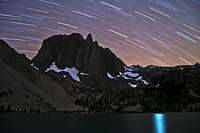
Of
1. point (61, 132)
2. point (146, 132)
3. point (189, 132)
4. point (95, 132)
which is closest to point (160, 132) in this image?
point (146, 132)

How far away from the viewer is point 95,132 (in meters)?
79.4

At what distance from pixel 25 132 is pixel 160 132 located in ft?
115

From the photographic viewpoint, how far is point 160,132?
3354 inches

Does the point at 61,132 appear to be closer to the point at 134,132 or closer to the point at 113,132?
the point at 113,132

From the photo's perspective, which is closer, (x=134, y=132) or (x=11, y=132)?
(x=11, y=132)

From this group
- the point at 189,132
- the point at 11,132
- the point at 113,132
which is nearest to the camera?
the point at 11,132

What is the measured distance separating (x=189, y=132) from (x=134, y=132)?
1409 cm

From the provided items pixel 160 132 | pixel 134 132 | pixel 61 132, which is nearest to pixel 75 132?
pixel 61 132

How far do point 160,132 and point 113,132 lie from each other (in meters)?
13.1

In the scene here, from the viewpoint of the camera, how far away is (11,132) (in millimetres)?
71500

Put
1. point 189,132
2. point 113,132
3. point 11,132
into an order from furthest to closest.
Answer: point 113,132, point 189,132, point 11,132

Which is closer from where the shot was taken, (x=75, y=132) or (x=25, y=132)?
(x=25, y=132)

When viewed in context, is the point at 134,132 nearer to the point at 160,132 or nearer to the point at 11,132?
the point at 160,132

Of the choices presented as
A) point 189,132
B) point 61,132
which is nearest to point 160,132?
point 189,132
